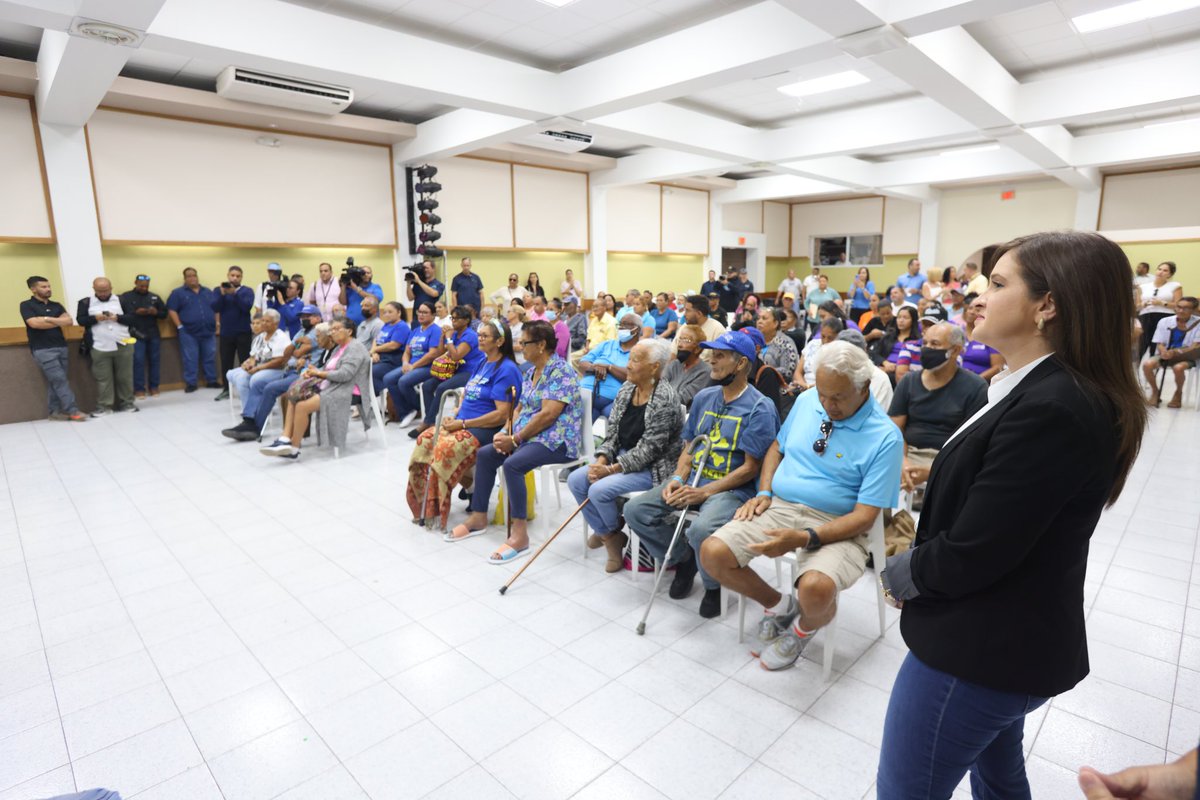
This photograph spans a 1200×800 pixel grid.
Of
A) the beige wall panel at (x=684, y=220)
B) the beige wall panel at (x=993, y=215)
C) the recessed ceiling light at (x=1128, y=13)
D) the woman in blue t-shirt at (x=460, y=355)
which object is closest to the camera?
the recessed ceiling light at (x=1128, y=13)

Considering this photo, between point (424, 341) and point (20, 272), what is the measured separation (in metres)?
4.93

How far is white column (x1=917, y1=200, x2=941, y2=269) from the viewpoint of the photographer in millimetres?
13532

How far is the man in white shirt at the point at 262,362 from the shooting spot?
19.3 feet

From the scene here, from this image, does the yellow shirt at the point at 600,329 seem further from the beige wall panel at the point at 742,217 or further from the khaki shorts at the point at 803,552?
the beige wall panel at the point at 742,217

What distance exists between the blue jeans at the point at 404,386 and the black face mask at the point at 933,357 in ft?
13.7

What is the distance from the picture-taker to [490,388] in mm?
3783

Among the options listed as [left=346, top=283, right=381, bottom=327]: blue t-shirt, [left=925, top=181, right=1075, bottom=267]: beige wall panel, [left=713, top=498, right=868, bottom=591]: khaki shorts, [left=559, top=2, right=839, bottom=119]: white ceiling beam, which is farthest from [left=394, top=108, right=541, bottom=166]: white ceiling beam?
[left=925, top=181, right=1075, bottom=267]: beige wall panel

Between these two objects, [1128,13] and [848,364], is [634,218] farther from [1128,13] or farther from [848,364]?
[848,364]

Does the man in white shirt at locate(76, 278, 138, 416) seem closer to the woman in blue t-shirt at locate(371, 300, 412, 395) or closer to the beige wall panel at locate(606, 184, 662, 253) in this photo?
the woman in blue t-shirt at locate(371, 300, 412, 395)

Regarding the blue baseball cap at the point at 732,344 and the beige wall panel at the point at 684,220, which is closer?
the blue baseball cap at the point at 732,344

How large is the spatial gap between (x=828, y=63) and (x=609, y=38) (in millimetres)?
2225

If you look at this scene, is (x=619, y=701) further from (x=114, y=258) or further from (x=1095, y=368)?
(x=114, y=258)

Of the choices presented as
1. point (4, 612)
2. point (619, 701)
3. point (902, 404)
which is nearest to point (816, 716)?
point (619, 701)

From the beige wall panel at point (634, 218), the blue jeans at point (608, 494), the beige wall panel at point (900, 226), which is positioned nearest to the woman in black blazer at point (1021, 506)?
the blue jeans at point (608, 494)
